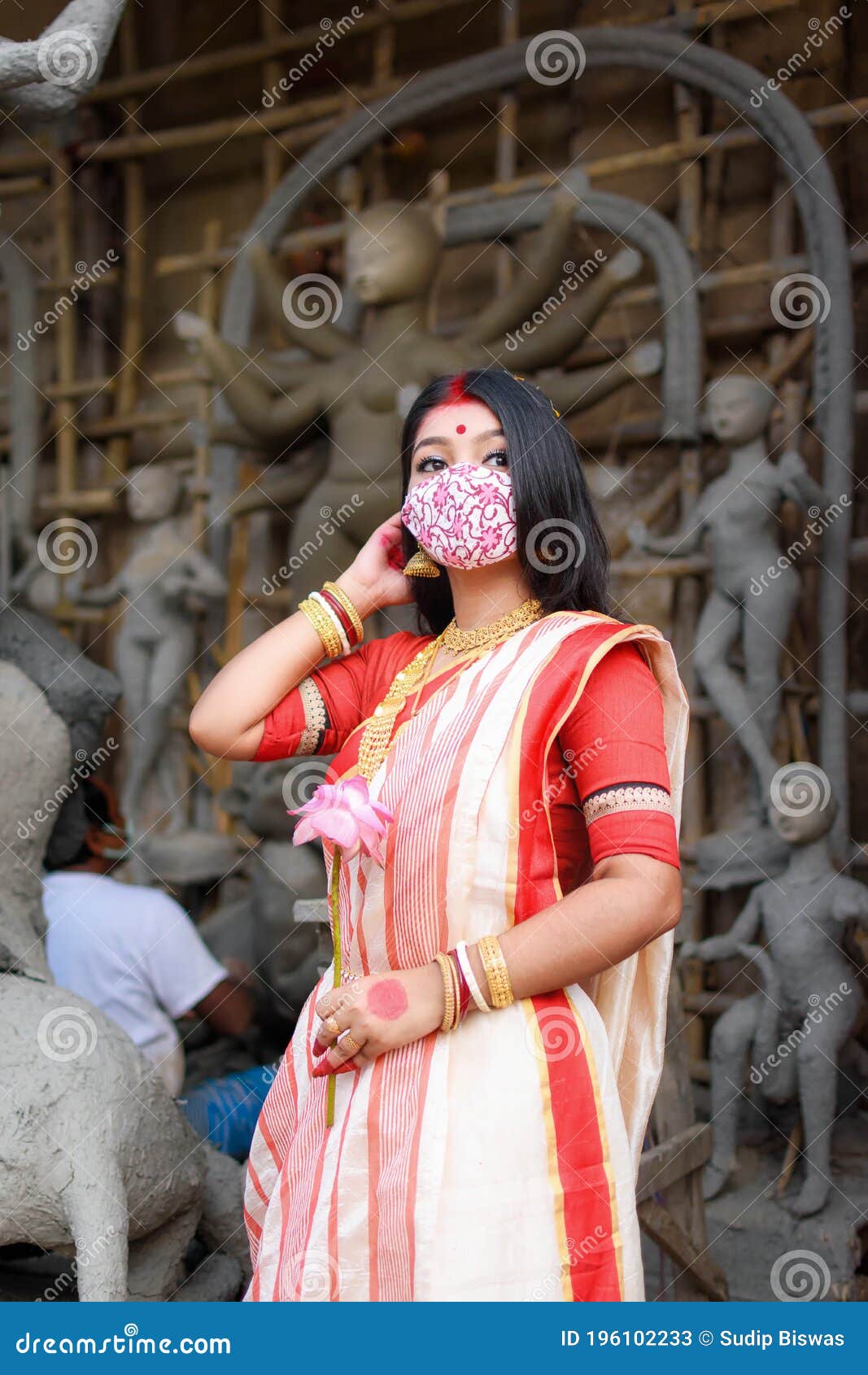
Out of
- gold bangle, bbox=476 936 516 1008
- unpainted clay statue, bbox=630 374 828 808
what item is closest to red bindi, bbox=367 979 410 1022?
gold bangle, bbox=476 936 516 1008

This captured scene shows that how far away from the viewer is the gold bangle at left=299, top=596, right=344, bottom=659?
1.89 m

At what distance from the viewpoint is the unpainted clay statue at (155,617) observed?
494 centimetres

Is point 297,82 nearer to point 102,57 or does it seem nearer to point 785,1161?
point 102,57

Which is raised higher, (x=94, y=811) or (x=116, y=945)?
(x=94, y=811)

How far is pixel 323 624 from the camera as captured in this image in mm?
1898
